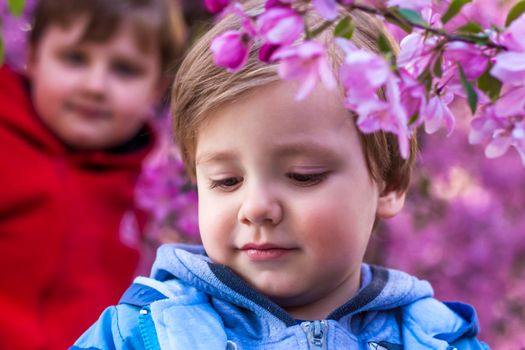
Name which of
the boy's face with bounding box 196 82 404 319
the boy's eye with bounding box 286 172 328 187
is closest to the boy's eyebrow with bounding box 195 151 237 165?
the boy's face with bounding box 196 82 404 319

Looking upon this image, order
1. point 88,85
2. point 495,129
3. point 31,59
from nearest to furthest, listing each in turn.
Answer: point 495,129
point 88,85
point 31,59

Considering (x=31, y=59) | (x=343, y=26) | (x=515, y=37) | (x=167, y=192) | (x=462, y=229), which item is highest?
(x=343, y=26)

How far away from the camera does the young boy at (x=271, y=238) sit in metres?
1.83

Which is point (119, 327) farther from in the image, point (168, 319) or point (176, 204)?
point (176, 204)

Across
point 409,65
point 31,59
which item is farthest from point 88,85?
point 409,65

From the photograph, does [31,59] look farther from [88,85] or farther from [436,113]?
[436,113]

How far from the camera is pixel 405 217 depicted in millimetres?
5281

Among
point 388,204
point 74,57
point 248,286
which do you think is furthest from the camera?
point 74,57

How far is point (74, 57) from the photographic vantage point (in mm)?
3895

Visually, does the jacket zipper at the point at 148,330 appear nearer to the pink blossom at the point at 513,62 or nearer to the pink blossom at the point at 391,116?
the pink blossom at the point at 391,116

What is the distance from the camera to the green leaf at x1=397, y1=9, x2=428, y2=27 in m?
1.41

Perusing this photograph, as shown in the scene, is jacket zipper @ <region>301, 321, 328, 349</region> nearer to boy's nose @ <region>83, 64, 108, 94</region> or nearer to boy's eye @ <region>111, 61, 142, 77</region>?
boy's nose @ <region>83, 64, 108, 94</region>

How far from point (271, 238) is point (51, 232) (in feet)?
6.43

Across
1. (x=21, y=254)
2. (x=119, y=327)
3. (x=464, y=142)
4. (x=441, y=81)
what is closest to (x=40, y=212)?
(x=21, y=254)
